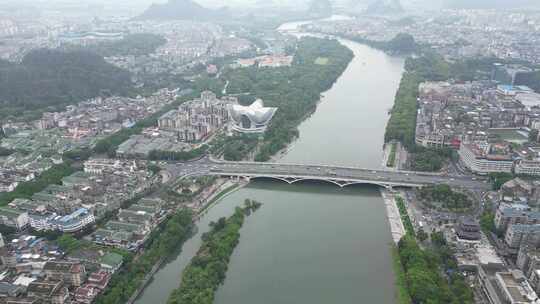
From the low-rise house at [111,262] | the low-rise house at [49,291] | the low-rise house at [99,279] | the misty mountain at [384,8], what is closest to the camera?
the low-rise house at [49,291]

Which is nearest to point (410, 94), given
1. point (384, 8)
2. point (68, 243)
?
point (68, 243)

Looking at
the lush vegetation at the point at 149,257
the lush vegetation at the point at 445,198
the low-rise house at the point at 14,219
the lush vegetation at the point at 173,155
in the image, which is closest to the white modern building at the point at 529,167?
the lush vegetation at the point at 445,198

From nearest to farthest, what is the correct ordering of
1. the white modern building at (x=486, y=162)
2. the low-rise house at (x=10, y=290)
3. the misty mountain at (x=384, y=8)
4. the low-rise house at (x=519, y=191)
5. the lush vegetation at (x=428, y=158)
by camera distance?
the low-rise house at (x=10, y=290) < the low-rise house at (x=519, y=191) < the white modern building at (x=486, y=162) < the lush vegetation at (x=428, y=158) < the misty mountain at (x=384, y=8)

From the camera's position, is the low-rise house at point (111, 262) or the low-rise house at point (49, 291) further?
the low-rise house at point (111, 262)

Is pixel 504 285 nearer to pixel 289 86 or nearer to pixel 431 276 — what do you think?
pixel 431 276

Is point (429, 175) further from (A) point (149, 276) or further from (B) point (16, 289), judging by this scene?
(B) point (16, 289)

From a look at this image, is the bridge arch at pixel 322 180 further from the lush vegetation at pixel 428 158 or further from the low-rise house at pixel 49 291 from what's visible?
the low-rise house at pixel 49 291

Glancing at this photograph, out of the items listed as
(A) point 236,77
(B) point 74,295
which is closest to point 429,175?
(B) point 74,295

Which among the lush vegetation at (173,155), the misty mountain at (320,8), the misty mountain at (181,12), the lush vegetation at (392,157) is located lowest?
the lush vegetation at (173,155)
